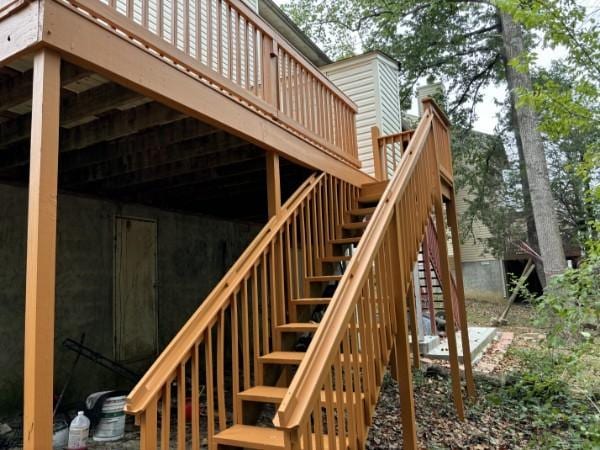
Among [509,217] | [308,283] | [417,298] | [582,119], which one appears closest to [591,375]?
[417,298]

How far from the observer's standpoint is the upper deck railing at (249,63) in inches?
103

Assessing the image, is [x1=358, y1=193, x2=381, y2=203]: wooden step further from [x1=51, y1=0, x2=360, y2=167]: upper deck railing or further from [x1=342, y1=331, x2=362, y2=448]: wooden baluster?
[x1=342, y1=331, x2=362, y2=448]: wooden baluster

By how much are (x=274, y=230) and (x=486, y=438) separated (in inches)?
117

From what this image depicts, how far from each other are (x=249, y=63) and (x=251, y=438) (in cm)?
302

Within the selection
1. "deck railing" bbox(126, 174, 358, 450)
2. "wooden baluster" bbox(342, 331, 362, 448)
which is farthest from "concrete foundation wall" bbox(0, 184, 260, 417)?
"wooden baluster" bbox(342, 331, 362, 448)

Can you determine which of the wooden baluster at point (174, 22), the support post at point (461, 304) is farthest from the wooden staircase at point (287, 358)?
the wooden baluster at point (174, 22)

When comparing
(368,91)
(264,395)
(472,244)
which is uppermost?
(368,91)

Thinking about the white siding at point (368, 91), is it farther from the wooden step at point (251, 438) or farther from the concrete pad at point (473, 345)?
the wooden step at point (251, 438)

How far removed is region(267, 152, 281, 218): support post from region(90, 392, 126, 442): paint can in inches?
89.5

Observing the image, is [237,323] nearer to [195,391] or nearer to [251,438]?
[195,391]

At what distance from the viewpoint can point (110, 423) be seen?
386 centimetres

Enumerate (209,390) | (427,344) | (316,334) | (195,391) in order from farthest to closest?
1. (427,344)
2. (209,390)
3. (195,391)
4. (316,334)

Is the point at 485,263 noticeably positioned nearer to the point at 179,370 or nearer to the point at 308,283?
the point at 308,283

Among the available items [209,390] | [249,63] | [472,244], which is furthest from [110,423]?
[472,244]
